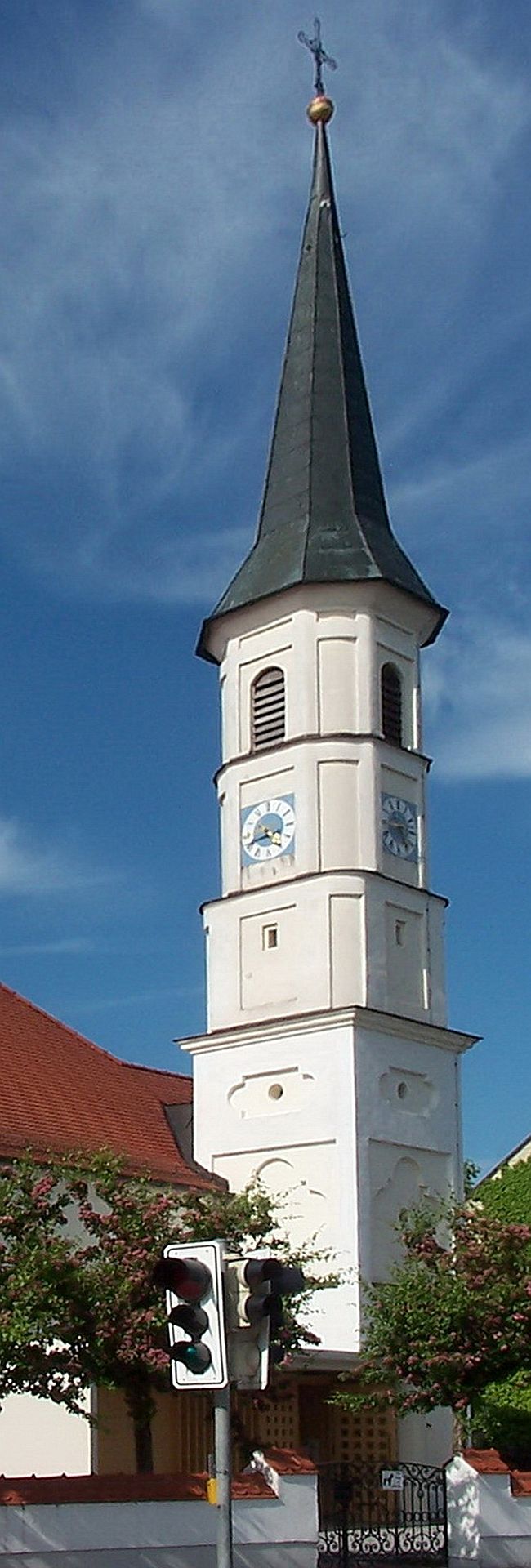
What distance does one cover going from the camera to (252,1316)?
43.7 feet

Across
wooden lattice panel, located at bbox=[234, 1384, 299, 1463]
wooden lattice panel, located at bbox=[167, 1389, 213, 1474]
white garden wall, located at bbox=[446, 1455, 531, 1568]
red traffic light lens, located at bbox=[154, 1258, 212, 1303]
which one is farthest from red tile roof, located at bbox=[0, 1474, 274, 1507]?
wooden lattice panel, located at bbox=[234, 1384, 299, 1463]

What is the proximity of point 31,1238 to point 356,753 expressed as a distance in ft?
54.6

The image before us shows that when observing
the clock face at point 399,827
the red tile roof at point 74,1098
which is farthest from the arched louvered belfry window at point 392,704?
the red tile roof at point 74,1098

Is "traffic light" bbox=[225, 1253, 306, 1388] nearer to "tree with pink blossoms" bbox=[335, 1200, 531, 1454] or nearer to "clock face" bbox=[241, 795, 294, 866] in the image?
"tree with pink blossoms" bbox=[335, 1200, 531, 1454]

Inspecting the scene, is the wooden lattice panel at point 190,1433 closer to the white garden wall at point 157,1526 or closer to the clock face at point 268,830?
the white garden wall at point 157,1526

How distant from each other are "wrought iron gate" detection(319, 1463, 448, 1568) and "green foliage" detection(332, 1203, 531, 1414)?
96 centimetres

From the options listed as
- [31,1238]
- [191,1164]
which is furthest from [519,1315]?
[191,1164]

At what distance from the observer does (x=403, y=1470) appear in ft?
84.2

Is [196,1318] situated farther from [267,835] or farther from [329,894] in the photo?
[267,835]

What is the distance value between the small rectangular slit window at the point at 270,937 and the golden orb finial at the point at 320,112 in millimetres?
20654

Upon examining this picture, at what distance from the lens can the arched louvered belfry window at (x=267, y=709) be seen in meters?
37.9

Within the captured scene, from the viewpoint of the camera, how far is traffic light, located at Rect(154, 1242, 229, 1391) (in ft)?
42.5

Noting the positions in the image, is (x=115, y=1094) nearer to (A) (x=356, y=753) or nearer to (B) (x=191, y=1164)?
(B) (x=191, y=1164)

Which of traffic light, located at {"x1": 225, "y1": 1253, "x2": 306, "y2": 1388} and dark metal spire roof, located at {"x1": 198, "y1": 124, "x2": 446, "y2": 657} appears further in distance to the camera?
dark metal spire roof, located at {"x1": 198, "y1": 124, "x2": 446, "y2": 657}
